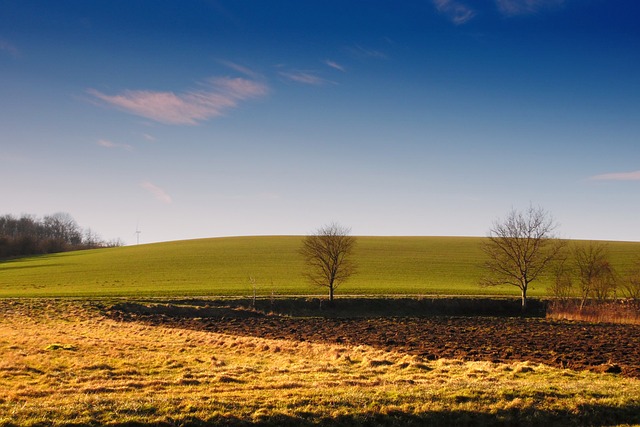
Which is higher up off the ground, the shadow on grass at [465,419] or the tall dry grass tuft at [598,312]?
the shadow on grass at [465,419]

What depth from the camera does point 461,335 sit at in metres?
32.7

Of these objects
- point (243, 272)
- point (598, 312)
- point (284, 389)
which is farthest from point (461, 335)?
point (243, 272)

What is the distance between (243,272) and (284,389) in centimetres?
5668

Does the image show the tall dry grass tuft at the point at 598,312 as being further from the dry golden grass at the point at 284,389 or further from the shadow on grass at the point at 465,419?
the shadow on grass at the point at 465,419

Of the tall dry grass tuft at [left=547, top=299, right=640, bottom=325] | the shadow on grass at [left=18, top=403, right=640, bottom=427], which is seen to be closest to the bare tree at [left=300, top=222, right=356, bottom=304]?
the tall dry grass tuft at [left=547, top=299, right=640, bottom=325]

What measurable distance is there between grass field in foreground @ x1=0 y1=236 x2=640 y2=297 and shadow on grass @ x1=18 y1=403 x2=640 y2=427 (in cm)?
4089

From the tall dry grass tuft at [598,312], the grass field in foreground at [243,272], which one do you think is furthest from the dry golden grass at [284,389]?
the grass field in foreground at [243,272]

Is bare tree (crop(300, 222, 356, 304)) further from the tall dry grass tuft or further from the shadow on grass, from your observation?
the shadow on grass

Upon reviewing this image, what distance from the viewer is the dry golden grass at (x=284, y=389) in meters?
12.7

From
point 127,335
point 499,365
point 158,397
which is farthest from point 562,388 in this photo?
point 127,335

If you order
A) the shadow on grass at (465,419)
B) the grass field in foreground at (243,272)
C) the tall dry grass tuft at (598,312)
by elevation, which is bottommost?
the tall dry grass tuft at (598,312)

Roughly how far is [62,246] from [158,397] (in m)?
133

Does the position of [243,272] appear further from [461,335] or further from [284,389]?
[284,389]

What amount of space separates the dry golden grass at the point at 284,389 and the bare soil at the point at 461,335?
3.41 metres
